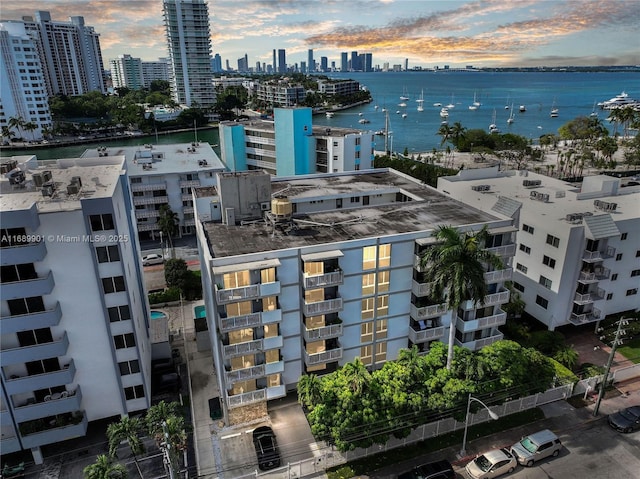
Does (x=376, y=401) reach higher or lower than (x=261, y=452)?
higher

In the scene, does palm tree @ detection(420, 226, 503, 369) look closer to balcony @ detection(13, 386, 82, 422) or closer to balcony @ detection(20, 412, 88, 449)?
balcony @ detection(13, 386, 82, 422)

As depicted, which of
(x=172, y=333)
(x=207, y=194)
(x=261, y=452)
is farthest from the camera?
(x=172, y=333)

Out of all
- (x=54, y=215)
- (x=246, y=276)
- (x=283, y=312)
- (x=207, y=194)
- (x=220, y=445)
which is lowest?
(x=220, y=445)

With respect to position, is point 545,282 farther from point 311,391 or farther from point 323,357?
point 311,391

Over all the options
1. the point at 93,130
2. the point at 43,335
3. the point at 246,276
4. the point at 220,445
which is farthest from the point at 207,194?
the point at 93,130

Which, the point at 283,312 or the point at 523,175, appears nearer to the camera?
the point at 283,312

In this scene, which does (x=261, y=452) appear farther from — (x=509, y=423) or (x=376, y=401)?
(x=509, y=423)

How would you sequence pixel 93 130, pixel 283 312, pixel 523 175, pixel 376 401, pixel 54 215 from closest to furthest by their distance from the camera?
pixel 54 215 < pixel 376 401 < pixel 283 312 < pixel 523 175 < pixel 93 130
